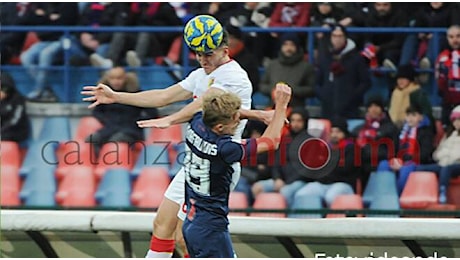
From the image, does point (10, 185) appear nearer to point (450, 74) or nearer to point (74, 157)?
point (74, 157)

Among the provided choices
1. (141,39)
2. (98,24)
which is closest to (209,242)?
(141,39)

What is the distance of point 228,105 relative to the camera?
19.4ft

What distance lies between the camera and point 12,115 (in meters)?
10.7

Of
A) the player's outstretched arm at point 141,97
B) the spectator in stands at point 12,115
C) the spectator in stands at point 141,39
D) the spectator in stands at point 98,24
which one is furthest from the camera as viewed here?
the spectator in stands at point 98,24

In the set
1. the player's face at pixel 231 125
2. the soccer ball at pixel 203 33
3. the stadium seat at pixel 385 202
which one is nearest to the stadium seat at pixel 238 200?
the stadium seat at pixel 385 202

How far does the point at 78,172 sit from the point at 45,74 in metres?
1.30

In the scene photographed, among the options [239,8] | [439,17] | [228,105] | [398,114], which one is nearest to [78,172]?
[239,8]

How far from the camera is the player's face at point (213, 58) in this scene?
6.54 metres

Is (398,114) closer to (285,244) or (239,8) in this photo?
(239,8)

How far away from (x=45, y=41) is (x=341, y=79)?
316 cm

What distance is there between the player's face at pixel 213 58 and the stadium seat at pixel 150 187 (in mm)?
3551

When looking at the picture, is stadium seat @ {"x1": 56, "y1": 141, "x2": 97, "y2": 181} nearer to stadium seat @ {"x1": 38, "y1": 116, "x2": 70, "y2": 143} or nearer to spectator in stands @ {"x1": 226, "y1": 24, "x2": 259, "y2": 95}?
stadium seat @ {"x1": 38, "y1": 116, "x2": 70, "y2": 143}

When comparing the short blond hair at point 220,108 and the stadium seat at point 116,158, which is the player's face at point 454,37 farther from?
the short blond hair at point 220,108

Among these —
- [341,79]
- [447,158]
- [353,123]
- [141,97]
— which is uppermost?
[341,79]
